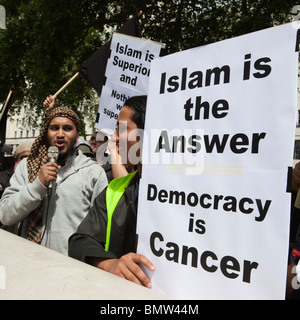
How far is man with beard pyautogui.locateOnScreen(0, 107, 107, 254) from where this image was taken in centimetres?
235

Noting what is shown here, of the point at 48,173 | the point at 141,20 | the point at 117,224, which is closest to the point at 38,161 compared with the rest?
the point at 48,173

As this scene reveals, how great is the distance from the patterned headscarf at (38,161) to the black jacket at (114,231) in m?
0.84

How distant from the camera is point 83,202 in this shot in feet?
8.16

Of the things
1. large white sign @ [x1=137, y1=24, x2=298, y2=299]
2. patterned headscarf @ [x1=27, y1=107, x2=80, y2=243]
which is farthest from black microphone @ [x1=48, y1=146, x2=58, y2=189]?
large white sign @ [x1=137, y1=24, x2=298, y2=299]

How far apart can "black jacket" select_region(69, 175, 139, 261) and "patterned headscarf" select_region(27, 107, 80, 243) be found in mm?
838

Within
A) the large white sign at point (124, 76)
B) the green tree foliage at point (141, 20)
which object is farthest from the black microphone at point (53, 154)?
the green tree foliage at point (141, 20)

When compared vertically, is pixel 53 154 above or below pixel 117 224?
above

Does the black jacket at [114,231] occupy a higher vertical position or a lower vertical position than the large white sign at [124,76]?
lower

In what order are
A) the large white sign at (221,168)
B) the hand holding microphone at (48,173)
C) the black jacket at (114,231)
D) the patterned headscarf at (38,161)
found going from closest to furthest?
the large white sign at (221,168)
the black jacket at (114,231)
the hand holding microphone at (48,173)
the patterned headscarf at (38,161)

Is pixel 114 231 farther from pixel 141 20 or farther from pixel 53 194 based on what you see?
pixel 141 20

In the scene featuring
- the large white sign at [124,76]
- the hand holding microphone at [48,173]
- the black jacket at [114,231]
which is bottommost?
the black jacket at [114,231]

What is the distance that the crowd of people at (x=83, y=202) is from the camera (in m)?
1.55

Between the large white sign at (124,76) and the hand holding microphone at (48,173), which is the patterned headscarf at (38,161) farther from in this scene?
the large white sign at (124,76)

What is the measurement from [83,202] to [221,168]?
140 cm
